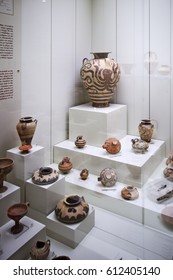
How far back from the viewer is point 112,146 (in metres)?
1.83

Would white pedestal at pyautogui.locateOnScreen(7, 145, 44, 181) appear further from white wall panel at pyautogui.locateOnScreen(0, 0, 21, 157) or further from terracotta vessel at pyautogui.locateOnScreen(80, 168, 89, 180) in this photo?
terracotta vessel at pyautogui.locateOnScreen(80, 168, 89, 180)

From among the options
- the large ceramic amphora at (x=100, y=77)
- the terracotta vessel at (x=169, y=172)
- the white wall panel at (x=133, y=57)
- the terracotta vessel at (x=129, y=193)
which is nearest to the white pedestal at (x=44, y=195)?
the terracotta vessel at (x=129, y=193)

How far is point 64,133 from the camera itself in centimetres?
214

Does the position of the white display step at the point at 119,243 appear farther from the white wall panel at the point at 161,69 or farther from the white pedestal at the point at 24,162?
the white wall panel at the point at 161,69

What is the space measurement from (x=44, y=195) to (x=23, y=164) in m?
0.22

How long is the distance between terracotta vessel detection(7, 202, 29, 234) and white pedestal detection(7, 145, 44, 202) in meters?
0.28

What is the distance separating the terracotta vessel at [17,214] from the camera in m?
1.20

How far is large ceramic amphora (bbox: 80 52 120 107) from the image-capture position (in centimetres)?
201

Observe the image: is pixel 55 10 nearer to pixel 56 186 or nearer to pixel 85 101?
pixel 85 101

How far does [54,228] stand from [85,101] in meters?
1.28

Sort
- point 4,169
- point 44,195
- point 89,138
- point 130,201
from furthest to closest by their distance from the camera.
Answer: point 89,138 → point 130,201 → point 44,195 → point 4,169

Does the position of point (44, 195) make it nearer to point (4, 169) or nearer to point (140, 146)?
point (4, 169)

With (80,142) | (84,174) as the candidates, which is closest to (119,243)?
(84,174)
